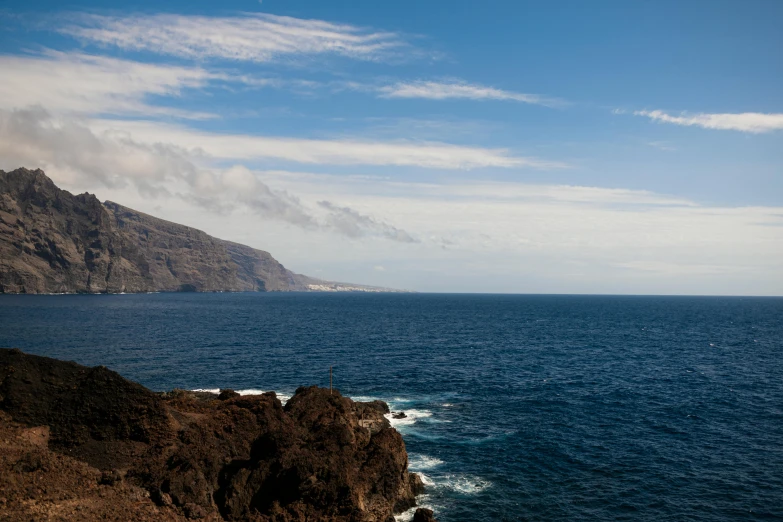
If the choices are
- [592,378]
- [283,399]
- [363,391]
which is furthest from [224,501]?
[592,378]

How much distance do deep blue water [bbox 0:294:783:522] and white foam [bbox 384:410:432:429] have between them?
1.37ft

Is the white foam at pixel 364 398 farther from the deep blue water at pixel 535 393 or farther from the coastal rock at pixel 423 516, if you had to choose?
the coastal rock at pixel 423 516

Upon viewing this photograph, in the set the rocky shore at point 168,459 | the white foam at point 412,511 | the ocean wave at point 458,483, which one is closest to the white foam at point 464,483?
the ocean wave at point 458,483

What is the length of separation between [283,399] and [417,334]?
85.0 meters

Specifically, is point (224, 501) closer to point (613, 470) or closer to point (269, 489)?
point (269, 489)

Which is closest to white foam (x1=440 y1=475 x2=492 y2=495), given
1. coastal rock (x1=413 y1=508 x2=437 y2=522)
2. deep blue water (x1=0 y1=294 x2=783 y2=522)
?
deep blue water (x1=0 y1=294 x2=783 y2=522)

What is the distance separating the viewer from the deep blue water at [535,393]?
1668 inches

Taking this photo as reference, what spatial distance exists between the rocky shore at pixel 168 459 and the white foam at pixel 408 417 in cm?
1704

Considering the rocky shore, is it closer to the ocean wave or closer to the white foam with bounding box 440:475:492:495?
the ocean wave

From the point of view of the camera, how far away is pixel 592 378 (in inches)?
3435

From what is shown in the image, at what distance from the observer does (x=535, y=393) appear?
76000mm

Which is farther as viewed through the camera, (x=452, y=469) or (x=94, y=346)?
(x=94, y=346)

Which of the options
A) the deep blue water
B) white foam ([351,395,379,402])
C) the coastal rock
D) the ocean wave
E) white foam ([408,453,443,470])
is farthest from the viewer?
white foam ([351,395,379,402])

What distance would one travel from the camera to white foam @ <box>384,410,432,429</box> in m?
59.2
